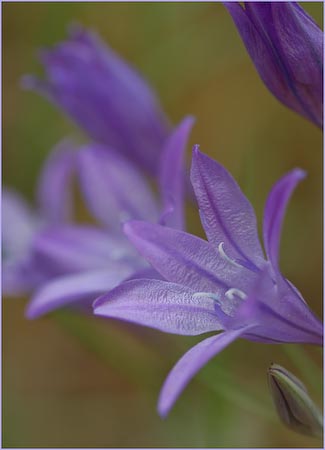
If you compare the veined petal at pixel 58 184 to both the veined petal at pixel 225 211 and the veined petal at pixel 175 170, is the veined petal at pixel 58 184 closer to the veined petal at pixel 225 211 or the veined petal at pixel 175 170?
the veined petal at pixel 175 170

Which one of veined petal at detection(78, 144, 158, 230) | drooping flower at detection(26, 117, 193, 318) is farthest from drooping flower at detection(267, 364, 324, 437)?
veined petal at detection(78, 144, 158, 230)

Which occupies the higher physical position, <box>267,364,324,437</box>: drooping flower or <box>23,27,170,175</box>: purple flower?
<box>23,27,170,175</box>: purple flower

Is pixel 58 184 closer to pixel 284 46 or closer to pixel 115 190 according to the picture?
pixel 115 190

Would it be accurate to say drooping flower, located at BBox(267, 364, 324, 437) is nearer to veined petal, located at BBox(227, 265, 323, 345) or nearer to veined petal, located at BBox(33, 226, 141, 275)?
veined petal, located at BBox(227, 265, 323, 345)

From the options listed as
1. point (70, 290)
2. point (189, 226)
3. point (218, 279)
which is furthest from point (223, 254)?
point (189, 226)

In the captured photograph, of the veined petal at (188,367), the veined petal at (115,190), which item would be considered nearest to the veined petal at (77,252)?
the veined petal at (115,190)

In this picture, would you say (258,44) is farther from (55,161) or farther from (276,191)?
(55,161)
